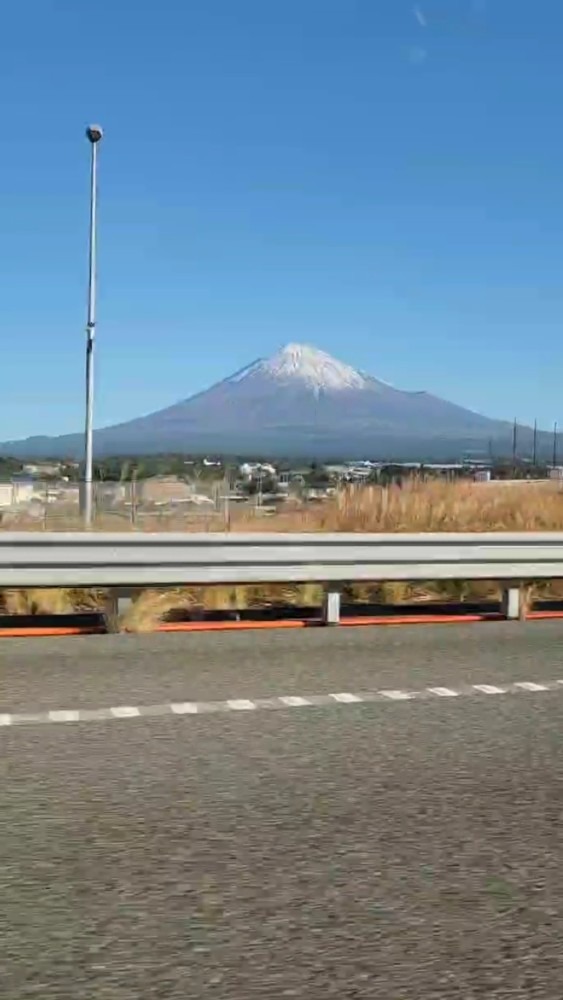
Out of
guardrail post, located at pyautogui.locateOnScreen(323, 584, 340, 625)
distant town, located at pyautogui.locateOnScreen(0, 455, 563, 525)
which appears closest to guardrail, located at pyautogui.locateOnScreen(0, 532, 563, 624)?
guardrail post, located at pyautogui.locateOnScreen(323, 584, 340, 625)

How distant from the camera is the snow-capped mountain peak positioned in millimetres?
106938

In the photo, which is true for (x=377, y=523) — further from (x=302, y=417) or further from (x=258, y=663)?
(x=302, y=417)

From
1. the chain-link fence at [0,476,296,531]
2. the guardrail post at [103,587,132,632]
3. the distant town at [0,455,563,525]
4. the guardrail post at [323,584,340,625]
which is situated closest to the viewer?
the guardrail post at [103,587,132,632]

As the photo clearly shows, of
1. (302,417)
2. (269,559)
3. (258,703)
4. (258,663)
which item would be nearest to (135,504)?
(269,559)

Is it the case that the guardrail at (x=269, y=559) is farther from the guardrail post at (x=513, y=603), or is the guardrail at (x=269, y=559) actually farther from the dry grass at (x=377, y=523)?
the dry grass at (x=377, y=523)

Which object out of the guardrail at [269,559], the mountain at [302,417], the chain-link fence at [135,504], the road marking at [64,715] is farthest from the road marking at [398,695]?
the mountain at [302,417]

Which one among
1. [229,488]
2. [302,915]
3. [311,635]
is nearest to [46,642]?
[311,635]

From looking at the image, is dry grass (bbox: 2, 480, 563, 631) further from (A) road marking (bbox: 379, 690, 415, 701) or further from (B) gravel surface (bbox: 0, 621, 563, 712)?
(A) road marking (bbox: 379, 690, 415, 701)

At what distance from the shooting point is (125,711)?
275 inches

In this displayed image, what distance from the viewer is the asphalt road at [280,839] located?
3.63 meters

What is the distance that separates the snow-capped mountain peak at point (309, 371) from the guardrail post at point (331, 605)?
3675 inches

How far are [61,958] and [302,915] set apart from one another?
822 mm

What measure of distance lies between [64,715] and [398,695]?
6.88ft

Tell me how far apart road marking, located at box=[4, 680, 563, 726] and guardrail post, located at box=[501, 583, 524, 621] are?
3.08m
